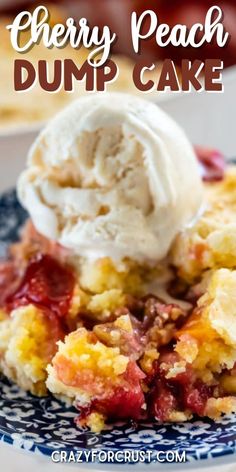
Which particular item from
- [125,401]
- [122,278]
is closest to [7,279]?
[122,278]

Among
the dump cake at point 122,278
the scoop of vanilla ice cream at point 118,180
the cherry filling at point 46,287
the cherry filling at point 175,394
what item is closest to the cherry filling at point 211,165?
the dump cake at point 122,278

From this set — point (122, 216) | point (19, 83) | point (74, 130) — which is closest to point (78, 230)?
point (122, 216)

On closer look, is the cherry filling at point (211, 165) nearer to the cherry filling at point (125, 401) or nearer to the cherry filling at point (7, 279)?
the cherry filling at point (7, 279)

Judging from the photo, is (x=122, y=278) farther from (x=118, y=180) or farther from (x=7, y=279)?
(x=7, y=279)

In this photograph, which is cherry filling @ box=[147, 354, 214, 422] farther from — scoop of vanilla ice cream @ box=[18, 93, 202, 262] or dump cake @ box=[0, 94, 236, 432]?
scoop of vanilla ice cream @ box=[18, 93, 202, 262]

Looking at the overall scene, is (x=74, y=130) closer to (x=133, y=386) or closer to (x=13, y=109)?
(x=133, y=386)

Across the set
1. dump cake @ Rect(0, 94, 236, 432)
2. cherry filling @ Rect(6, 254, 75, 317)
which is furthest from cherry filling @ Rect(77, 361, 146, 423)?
cherry filling @ Rect(6, 254, 75, 317)
